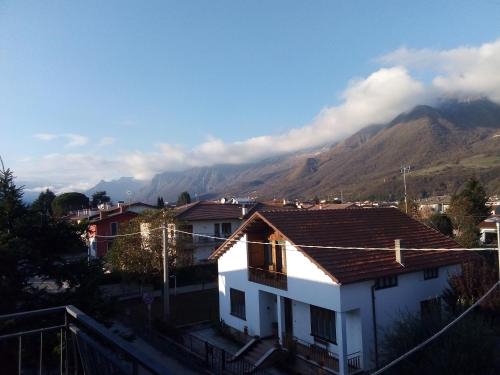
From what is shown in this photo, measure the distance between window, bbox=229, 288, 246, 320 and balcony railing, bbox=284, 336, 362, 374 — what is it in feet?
14.0

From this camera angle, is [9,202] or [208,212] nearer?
[9,202]

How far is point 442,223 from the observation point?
3941 cm

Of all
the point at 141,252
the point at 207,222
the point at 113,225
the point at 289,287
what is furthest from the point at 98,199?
the point at 289,287

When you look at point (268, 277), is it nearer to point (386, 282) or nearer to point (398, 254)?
point (386, 282)

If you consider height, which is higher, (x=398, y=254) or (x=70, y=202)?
(x=70, y=202)

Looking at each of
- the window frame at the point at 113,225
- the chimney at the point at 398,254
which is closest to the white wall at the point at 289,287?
the chimney at the point at 398,254

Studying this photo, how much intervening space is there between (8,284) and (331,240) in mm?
13239

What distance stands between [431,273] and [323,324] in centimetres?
617

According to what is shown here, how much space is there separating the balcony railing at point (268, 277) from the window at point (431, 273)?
676cm

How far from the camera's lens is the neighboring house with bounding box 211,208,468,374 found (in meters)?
17.4

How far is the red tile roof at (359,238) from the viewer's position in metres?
17.9

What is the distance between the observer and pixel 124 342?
248 centimetres

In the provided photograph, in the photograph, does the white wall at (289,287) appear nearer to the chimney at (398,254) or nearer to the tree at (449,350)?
the tree at (449,350)

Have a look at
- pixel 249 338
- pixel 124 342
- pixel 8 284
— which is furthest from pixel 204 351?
pixel 124 342
